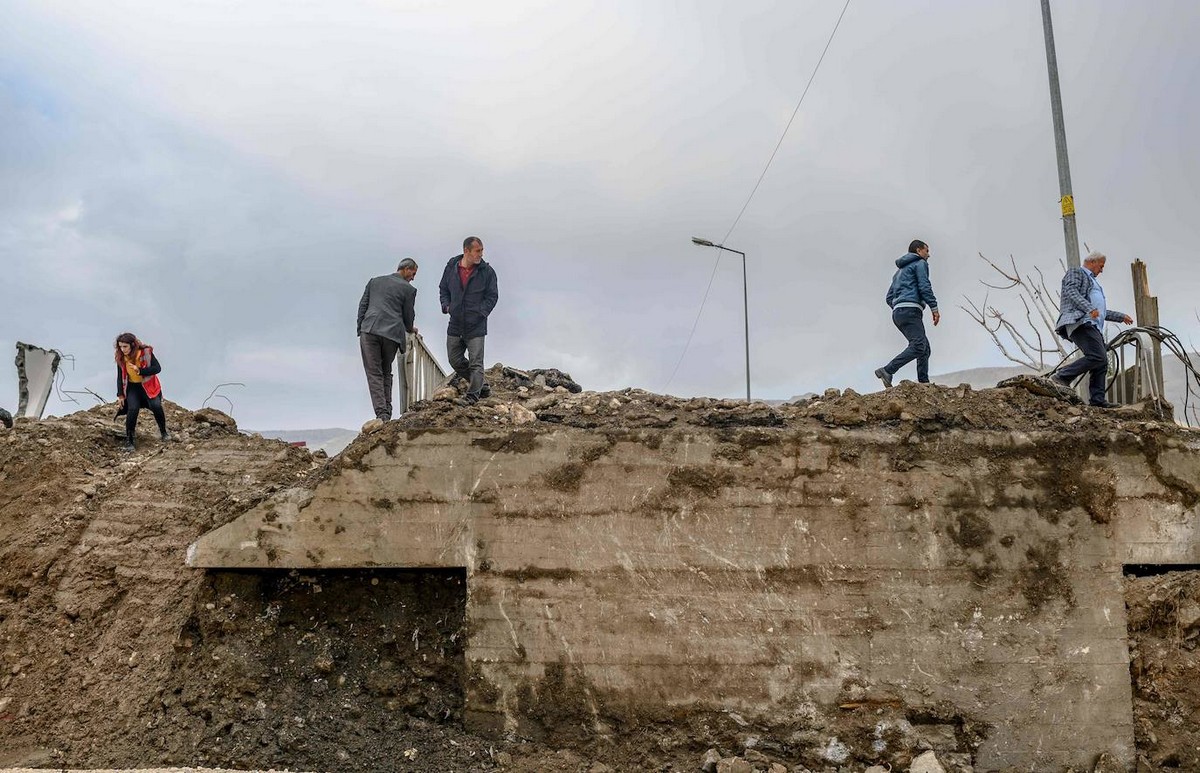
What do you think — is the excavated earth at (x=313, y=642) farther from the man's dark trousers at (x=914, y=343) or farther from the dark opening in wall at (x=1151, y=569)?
the man's dark trousers at (x=914, y=343)

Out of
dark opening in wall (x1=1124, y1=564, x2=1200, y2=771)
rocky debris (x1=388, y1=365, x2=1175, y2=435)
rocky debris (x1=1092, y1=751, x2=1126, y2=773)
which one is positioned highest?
rocky debris (x1=388, y1=365, x2=1175, y2=435)

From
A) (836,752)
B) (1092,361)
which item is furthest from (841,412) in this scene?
(1092,361)

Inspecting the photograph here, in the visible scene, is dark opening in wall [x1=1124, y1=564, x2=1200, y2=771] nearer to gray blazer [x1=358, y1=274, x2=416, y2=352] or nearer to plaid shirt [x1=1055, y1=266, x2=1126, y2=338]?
plaid shirt [x1=1055, y1=266, x2=1126, y2=338]

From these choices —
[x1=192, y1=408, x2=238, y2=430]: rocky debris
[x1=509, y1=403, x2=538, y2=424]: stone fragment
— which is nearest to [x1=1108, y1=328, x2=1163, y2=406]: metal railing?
[x1=509, y1=403, x2=538, y2=424]: stone fragment

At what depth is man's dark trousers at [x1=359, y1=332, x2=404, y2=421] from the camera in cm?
768

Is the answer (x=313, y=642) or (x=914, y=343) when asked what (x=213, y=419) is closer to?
(x=313, y=642)

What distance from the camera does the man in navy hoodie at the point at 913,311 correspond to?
26.4ft

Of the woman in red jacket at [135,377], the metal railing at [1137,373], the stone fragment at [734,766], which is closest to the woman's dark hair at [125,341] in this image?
the woman in red jacket at [135,377]

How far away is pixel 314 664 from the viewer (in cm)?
607

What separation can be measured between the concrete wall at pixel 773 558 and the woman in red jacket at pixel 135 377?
109 inches

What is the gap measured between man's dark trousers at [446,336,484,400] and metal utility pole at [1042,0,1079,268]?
20.2ft

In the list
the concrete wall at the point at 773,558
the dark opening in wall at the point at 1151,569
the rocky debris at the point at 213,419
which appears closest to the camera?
the concrete wall at the point at 773,558

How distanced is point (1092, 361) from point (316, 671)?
22.2 feet

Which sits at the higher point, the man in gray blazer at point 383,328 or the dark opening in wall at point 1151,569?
the man in gray blazer at point 383,328
